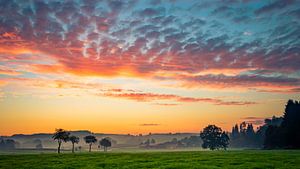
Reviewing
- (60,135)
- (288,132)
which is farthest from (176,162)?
(60,135)

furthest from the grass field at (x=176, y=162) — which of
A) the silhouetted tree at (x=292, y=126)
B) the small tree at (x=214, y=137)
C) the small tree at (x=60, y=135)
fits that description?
the small tree at (x=214, y=137)

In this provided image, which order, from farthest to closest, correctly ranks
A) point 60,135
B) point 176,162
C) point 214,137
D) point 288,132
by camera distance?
point 214,137
point 60,135
point 288,132
point 176,162

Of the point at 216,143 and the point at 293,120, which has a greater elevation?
the point at 293,120

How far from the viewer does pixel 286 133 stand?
118 metres

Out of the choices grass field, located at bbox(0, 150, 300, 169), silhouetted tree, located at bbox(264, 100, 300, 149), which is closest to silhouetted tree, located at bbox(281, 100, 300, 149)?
silhouetted tree, located at bbox(264, 100, 300, 149)

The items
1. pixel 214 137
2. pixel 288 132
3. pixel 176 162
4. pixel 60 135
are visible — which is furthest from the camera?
pixel 214 137

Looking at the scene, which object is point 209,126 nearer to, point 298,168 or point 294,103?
point 294,103

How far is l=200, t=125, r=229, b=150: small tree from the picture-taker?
18088 cm

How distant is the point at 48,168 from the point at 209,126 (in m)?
145

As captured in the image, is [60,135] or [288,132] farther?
[60,135]

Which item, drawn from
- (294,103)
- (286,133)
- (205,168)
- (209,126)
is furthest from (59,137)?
(205,168)

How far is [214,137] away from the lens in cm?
18150

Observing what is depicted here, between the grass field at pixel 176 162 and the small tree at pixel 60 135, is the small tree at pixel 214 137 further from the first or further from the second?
the grass field at pixel 176 162

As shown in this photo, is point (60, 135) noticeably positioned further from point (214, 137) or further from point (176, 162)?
point (176, 162)
